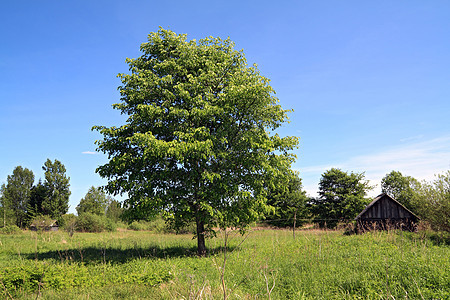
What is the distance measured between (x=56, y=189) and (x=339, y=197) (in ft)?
188

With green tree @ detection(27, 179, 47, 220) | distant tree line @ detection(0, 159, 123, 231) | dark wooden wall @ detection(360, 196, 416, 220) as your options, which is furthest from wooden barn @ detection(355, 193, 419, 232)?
green tree @ detection(27, 179, 47, 220)

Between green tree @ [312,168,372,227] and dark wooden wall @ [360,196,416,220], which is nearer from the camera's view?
dark wooden wall @ [360,196,416,220]

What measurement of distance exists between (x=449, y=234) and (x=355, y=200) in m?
24.1

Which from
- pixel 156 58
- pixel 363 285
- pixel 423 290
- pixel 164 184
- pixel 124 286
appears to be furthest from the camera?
pixel 156 58

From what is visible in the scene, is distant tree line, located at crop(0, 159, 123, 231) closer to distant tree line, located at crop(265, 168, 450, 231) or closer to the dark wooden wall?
distant tree line, located at crop(265, 168, 450, 231)

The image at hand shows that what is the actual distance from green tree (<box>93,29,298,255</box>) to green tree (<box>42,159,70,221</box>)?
52.0 meters

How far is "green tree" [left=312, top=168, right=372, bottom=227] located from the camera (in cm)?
4394

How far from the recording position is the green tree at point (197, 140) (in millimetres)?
14609

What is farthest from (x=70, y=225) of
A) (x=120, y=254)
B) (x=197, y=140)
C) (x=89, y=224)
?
(x=197, y=140)

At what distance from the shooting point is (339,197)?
1801 inches

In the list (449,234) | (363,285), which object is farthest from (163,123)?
(449,234)

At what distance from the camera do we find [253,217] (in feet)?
51.2

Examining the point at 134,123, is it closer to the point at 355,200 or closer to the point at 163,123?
the point at 163,123

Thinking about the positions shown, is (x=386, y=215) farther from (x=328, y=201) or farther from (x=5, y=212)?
(x=5, y=212)
